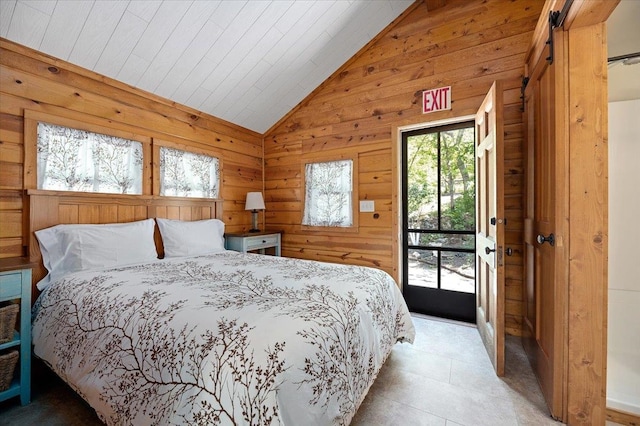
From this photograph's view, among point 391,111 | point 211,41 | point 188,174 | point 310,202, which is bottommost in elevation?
point 310,202

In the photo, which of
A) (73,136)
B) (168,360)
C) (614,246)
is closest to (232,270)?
(168,360)

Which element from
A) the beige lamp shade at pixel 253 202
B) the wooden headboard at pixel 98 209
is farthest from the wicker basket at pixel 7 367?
the beige lamp shade at pixel 253 202

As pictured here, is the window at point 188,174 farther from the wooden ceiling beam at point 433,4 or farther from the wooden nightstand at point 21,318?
the wooden ceiling beam at point 433,4

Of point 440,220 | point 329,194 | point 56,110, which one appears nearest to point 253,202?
point 329,194

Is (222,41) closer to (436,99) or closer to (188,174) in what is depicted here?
(188,174)

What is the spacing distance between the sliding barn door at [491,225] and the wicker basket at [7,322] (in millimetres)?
2947

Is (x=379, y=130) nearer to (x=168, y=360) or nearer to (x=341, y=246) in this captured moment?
(x=341, y=246)

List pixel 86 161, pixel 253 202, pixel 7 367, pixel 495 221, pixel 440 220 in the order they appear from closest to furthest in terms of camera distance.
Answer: pixel 7 367 < pixel 495 221 < pixel 86 161 < pixel 440 220 < pixel 253 202

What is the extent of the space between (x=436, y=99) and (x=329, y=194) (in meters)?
1.56

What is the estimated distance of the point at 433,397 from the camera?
1643mm

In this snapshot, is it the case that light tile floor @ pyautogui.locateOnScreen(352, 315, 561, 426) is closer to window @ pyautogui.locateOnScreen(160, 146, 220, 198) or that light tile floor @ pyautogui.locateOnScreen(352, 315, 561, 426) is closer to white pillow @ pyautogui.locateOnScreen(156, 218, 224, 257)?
white pillow @ pyautogui.locateOnScreen(156, 218, 224, 257)

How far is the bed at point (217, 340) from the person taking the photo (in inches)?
35.3

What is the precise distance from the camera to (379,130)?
3.18 metres

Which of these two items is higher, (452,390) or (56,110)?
(56,110)
